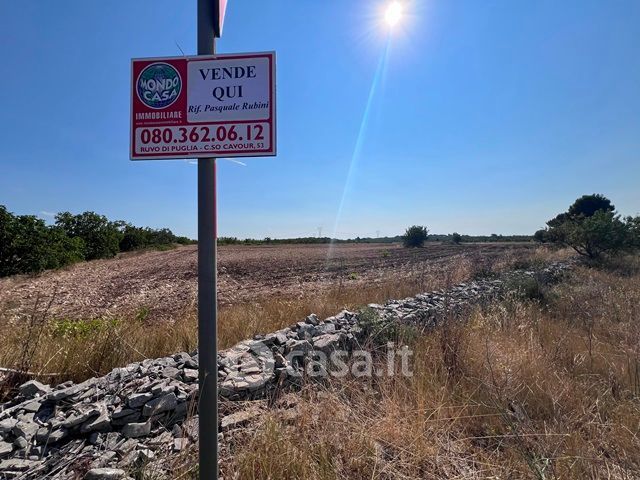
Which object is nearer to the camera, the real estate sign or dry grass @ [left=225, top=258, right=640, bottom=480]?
the real estate sign

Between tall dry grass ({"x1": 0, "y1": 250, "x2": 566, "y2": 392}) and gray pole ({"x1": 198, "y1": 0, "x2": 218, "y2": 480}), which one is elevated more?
gray pole ({"x1": 198, "y1": 0, "x2": 218, "y2": 480})

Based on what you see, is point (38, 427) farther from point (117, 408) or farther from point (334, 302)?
point (334, 302)

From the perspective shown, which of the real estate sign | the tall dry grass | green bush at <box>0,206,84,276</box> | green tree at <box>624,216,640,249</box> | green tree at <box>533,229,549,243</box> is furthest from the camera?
green tree at <box>533,229,549,243</box>

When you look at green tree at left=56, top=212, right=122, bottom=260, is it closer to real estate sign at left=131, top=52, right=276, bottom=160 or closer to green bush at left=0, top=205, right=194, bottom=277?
green bush at left=0, top=205, right=194, bottom=277

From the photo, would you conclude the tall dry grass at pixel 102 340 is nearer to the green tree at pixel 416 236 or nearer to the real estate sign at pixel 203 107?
the real estate sign at pixel 203 107

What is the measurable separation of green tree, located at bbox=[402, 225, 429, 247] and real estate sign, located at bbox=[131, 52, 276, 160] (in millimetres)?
55202

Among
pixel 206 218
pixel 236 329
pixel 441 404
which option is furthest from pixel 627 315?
pixel 206 218

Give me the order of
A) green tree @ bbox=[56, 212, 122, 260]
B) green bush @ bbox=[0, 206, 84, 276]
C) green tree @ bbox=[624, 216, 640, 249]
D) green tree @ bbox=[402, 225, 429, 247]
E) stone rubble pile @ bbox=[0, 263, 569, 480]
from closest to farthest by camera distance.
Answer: stone rubble pile @ bbox=[0, 263, 569, 480], green tree @ bbox=[624, 216, 640, 249], green bush @ bbox=[0, 206, 84, 276], green tree @ bbox=[56, 212, 122, 260], green tree @ bbox=[402, 225, 429, 247]

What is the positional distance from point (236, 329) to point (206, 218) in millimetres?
3850

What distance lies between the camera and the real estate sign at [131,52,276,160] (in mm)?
1619

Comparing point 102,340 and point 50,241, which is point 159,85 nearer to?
point 102,340

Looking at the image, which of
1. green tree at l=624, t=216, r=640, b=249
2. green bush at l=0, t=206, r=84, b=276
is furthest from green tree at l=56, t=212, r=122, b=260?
green tree at l=624, t=216, r=640, b=249

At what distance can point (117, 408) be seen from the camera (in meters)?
2.60

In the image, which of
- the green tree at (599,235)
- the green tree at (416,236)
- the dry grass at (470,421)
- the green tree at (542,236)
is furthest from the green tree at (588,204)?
the dry grass at (470,421)
